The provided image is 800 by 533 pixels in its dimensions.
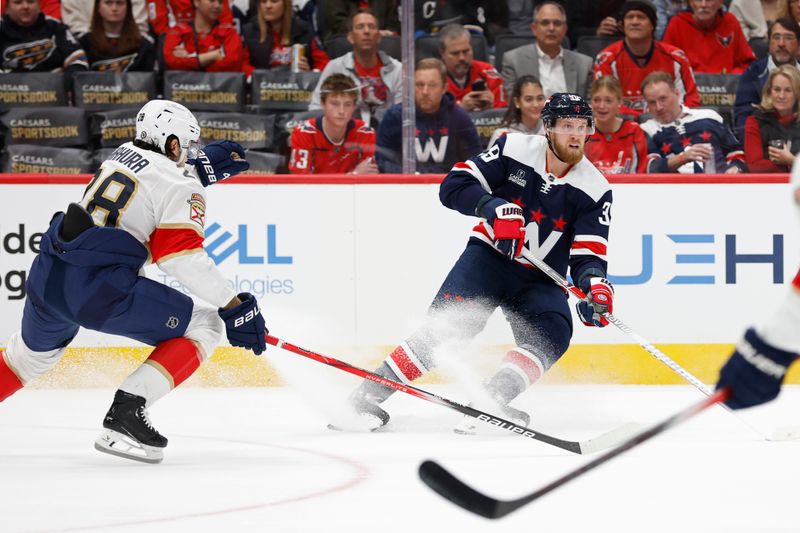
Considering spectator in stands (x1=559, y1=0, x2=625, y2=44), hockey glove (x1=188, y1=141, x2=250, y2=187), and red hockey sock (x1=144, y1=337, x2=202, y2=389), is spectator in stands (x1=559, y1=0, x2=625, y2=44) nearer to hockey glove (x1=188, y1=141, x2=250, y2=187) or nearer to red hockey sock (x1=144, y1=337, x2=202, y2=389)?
hockey glove (x1=188, y1=141, x2=250, y2=187)

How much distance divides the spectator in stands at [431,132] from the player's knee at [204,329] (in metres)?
1.87

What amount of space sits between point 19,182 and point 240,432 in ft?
6.18

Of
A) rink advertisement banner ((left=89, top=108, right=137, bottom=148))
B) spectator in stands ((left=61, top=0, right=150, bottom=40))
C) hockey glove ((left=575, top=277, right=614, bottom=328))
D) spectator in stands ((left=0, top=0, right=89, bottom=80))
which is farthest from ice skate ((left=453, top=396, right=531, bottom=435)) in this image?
spectator in stands ((left=61, top=0, right=150, bottom=40))

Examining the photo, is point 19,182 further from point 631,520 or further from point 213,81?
point 631,520

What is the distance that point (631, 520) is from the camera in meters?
2.80

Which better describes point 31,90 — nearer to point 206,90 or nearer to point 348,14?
point 206,90

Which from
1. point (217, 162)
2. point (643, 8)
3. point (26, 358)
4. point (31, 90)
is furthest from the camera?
point (643, 8)

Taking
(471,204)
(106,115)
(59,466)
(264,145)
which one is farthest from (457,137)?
(59,466)

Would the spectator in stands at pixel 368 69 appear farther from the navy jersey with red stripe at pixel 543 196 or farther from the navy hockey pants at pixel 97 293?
the navy hockey pants at pixel 97 293

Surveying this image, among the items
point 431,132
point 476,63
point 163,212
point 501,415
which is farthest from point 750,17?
point 163,212

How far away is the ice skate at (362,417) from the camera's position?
4.30 meters

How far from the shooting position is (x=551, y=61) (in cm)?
575

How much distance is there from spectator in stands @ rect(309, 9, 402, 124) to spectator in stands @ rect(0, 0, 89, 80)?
4.29 feet

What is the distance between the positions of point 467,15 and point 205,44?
134 centimetres
